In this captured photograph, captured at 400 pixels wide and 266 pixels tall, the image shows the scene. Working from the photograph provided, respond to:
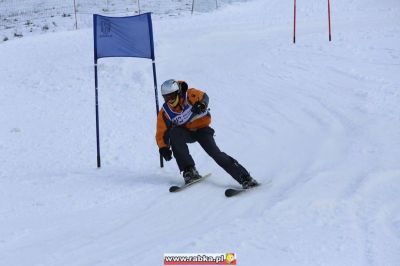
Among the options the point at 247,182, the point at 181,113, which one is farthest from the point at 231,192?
the point at 181,113

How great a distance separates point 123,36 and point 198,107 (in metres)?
2.52

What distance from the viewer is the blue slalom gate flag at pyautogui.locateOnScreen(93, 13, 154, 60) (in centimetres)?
915

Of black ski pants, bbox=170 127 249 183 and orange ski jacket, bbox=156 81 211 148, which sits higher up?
orange ski jacket, bbox=156 81 211 148

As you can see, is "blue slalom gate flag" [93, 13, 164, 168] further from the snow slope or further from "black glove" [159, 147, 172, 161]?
the snow slope

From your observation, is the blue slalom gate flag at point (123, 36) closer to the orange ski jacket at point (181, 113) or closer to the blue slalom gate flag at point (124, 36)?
the blue slalom gate flag at point (124, 36)

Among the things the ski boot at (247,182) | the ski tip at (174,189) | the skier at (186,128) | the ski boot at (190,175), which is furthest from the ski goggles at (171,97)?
the ski boot at (247,182)

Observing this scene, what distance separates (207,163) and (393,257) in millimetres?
4833

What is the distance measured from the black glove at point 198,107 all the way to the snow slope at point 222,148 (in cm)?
110

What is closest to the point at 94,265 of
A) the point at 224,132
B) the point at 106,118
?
the point at 224,132

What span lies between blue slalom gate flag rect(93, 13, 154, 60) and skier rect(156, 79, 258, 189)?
1775 mm

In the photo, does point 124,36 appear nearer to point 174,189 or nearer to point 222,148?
point 222,148

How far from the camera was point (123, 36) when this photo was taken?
918cm

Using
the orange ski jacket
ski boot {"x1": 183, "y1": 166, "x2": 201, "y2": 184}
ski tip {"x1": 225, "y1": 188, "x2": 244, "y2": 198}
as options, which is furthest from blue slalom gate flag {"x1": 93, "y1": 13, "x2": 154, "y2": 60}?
ski tip {"x1": 225, "y1": 188, "x2": 244, "y2": 198}

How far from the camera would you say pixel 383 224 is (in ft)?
17.7
